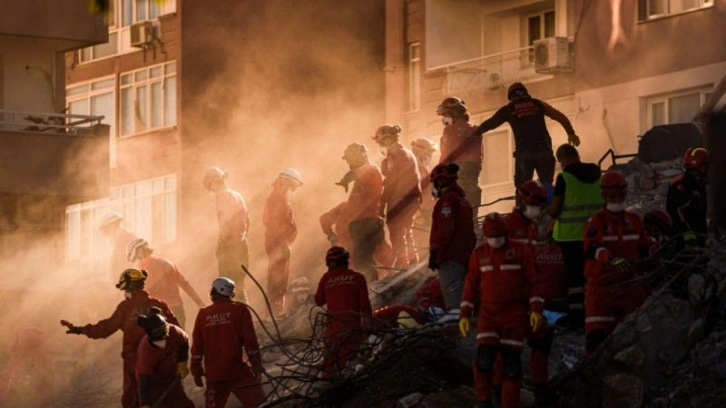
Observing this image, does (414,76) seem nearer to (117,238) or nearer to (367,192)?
(117,238)

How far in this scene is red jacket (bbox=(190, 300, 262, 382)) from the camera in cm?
2564

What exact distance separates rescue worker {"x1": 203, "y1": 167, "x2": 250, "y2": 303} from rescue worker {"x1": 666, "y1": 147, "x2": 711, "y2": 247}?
30.5 feet

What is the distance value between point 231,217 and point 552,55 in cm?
1450

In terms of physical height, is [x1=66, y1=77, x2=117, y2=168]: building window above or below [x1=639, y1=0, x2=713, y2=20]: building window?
below

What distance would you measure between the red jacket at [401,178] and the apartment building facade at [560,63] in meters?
11.9

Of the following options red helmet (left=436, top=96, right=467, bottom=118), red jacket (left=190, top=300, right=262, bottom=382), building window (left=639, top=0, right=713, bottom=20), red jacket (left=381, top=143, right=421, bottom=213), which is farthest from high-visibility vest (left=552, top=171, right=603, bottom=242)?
building window (left=639, top=0, right=713, bottom=20)

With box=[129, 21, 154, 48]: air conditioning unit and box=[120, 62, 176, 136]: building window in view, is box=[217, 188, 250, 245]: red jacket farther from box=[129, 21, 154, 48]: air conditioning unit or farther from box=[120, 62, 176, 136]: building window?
box=[129, 21, 154, 48]: air conditioning unit

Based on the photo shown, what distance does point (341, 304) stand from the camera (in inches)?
984

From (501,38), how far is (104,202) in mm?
10526

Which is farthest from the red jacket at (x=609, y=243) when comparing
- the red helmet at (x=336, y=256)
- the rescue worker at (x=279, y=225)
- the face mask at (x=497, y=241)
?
the rescue worker at (x=279, y=225)

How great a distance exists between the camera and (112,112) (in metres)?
54.3

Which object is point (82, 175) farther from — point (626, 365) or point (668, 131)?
point (626, 365)

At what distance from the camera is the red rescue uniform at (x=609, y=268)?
2209 cm

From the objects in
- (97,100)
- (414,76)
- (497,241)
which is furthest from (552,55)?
(497,241)
